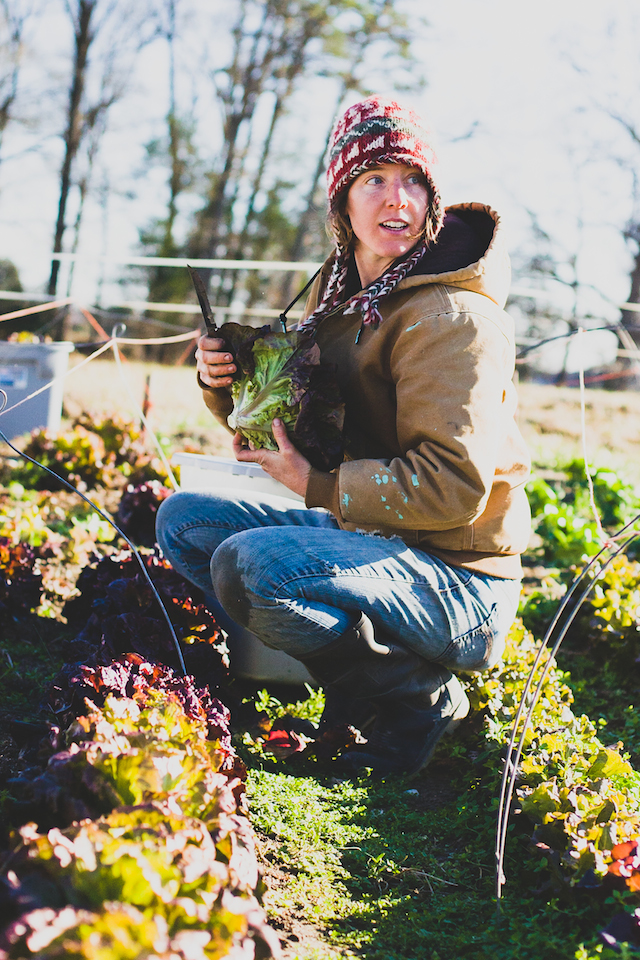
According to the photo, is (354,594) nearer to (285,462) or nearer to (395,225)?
(285,462)

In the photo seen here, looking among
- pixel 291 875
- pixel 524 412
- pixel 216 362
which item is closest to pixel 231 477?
pixel 216 362

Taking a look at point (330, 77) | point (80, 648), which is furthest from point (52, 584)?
point (330, 77)

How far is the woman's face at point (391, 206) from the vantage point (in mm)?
2447

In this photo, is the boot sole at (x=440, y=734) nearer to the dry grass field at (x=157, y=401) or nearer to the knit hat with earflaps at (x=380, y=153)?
the knit hat with earflaps at (x=380, y=153)

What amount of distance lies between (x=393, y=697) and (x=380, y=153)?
166 centimetres

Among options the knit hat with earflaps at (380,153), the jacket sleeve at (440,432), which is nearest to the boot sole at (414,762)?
the jacket sleeve at (440,432)

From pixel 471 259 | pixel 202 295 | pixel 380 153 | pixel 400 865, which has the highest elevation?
pixel 380 153

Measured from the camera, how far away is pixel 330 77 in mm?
18016

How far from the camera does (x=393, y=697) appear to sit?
2.44 m

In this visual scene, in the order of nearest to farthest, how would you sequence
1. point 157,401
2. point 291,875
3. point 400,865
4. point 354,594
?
1. point 291,875
2. point 400,865
3. point 354,594
4. point 157,401

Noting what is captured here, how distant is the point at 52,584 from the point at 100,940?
9.35ft

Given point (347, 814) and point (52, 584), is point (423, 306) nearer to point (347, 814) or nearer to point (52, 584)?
point (347, 814)

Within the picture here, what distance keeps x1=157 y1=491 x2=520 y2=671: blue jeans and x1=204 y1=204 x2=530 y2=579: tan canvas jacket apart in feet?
0.27

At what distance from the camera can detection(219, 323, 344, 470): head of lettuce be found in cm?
238
